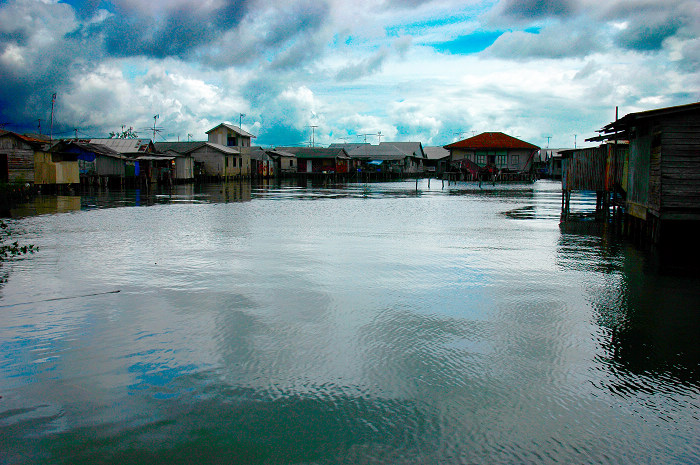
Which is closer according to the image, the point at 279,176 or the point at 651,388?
the point at 651,388

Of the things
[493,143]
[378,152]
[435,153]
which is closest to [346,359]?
[493,143]

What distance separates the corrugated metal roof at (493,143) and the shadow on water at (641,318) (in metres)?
50.1

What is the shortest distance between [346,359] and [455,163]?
5857cm

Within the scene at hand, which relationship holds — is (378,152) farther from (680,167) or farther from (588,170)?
(680,167)

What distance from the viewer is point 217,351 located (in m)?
5.80

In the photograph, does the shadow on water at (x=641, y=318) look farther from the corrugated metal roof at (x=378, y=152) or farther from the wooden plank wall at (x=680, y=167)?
the corrugated metal roof at (x=378, y=152)

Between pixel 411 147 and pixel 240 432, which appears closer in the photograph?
pixel 240 432

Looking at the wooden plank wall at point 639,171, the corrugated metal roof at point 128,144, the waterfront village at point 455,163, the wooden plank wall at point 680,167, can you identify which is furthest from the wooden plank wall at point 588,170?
the corrugated metal roof at point 128,144

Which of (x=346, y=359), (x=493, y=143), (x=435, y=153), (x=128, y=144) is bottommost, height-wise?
(x=346, y=359)

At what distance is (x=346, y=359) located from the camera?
18.4ft

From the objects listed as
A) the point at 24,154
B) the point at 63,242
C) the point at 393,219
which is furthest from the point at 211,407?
the point at 24,154

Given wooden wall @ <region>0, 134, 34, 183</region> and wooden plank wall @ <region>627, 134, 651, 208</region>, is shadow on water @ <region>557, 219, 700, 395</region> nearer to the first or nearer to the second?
wooden plank wall @ <region>627, 134, 651, 208</region>

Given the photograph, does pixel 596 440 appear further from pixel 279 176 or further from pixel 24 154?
pixel 279 176

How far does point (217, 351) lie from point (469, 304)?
3.61 meters
